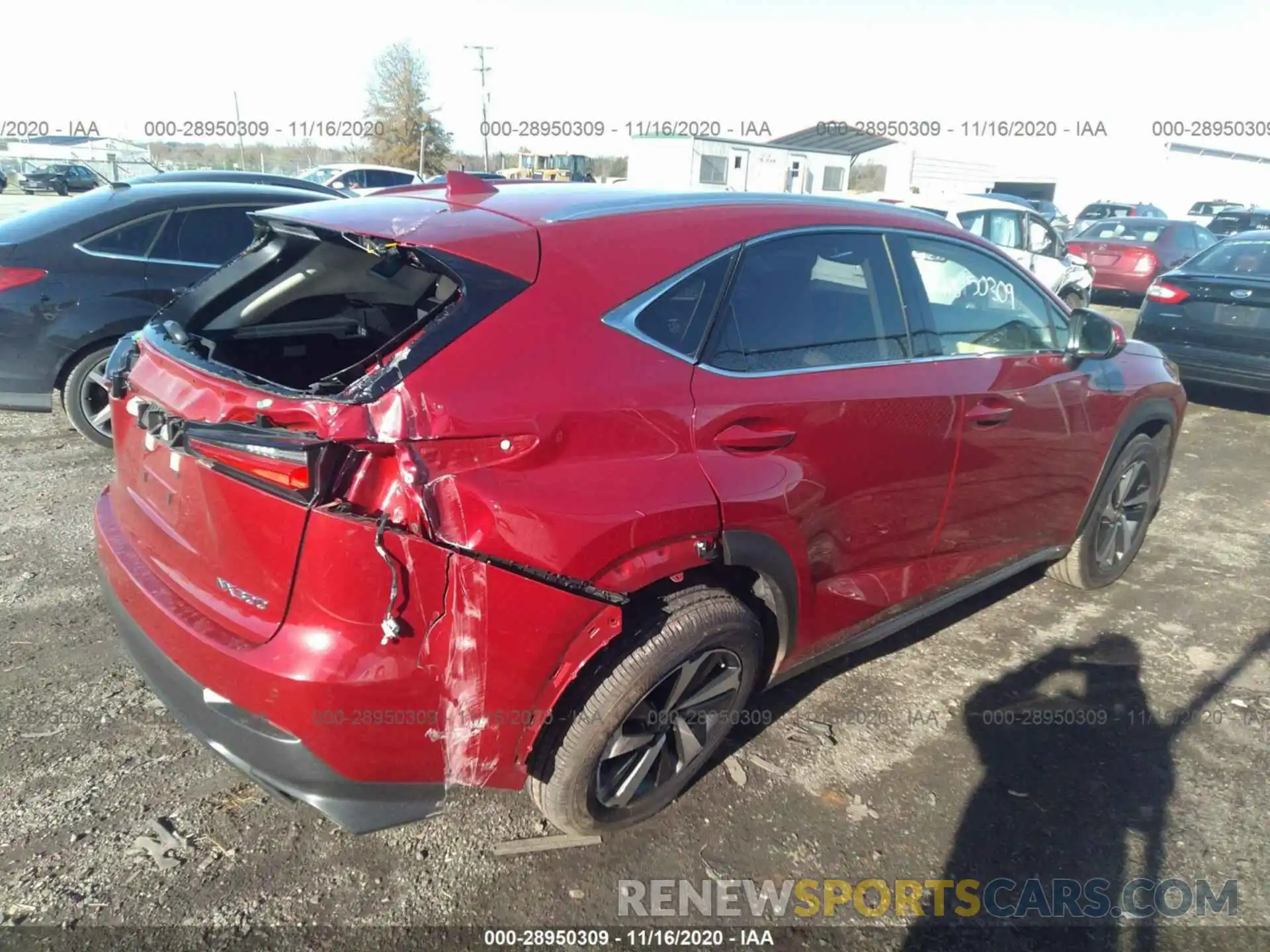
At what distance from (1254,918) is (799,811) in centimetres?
126

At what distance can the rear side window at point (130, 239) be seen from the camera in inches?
205

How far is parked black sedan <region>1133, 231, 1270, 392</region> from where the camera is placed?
7.16 metres

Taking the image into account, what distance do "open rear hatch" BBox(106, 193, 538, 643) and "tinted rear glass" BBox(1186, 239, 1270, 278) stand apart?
792 centimetres

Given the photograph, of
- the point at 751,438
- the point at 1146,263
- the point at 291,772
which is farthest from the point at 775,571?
the point at 1146,263

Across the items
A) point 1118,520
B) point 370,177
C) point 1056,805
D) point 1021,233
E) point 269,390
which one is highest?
point 269,390

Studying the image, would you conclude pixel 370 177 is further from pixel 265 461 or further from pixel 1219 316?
pixel 265 461

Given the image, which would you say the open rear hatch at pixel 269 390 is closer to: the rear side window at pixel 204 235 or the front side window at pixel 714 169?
the rear side window at pixel 204 235

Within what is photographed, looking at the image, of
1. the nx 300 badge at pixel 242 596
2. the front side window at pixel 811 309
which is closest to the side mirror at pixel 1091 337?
the front side window at pixel 811 309

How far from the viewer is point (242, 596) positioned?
204 cm

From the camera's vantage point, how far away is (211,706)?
6.84ft

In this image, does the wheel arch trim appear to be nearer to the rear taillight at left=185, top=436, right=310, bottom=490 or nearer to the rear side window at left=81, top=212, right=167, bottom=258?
the rear taillight at left=185, top=436, right=310, bottom=490

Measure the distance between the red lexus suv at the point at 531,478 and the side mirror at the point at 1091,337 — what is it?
2.48ft

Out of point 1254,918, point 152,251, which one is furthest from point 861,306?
point 152,251

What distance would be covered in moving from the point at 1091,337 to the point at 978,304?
26.6 inches
